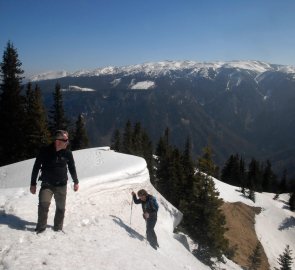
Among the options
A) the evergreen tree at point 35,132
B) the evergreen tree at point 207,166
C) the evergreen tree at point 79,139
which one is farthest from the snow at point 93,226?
the evergreen tree at point 79,139

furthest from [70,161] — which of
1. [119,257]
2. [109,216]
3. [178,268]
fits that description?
[178,268]

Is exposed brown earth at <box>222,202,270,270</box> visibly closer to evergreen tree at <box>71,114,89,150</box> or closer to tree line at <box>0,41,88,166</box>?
tree line at <box>0,41,88,166</box>

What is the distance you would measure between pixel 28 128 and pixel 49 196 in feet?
121

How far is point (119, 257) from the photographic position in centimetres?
1107

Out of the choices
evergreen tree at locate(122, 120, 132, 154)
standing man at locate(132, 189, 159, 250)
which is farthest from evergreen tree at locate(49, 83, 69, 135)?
standing man at locate(132, 189, 159, 250)

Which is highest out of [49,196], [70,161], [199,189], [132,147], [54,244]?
[70,161]

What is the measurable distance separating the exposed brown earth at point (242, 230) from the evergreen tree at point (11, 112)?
30095mm

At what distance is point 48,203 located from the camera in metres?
10.7

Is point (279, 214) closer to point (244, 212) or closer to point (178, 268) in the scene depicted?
point (244, 212)

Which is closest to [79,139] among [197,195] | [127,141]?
[127,141]

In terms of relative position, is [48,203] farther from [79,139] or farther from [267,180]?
[267,180]

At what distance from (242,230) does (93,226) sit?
48.0m

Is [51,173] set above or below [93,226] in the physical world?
above

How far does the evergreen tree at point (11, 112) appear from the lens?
44312 millimetres
